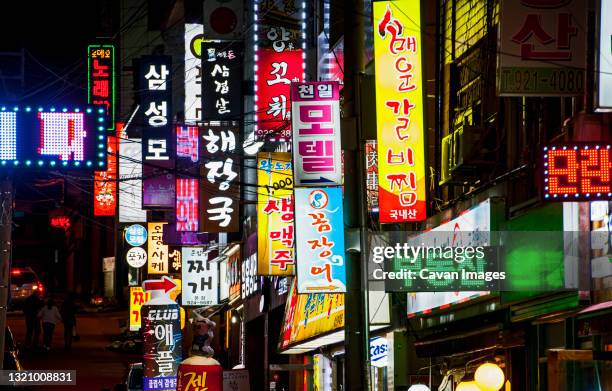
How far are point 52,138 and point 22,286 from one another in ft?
134

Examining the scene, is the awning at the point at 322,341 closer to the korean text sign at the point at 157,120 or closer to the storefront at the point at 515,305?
the storefront at the point at 515,305

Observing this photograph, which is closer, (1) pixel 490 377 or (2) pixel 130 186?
(1) pixel 490 377

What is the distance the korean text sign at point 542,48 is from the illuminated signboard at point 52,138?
6.06m

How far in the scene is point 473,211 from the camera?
17203 millimetres

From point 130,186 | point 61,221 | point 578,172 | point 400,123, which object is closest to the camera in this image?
point 578,172

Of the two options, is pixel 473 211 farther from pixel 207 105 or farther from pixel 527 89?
pixel 207 105

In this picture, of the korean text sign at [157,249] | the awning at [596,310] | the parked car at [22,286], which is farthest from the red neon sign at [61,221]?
the awning at [596,310]

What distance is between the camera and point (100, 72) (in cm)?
2905

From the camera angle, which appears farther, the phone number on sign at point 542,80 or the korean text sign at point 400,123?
the korean text sign at point 400,123

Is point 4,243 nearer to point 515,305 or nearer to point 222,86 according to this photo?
point 515,305

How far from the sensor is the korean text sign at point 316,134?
1576 cm

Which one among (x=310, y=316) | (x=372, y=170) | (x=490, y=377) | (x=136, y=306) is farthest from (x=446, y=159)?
(x=136, y=306)

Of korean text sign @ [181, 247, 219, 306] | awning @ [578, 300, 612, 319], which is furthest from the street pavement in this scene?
awning @ [578, 300, 612, 319]

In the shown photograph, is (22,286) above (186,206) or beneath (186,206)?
beneath
